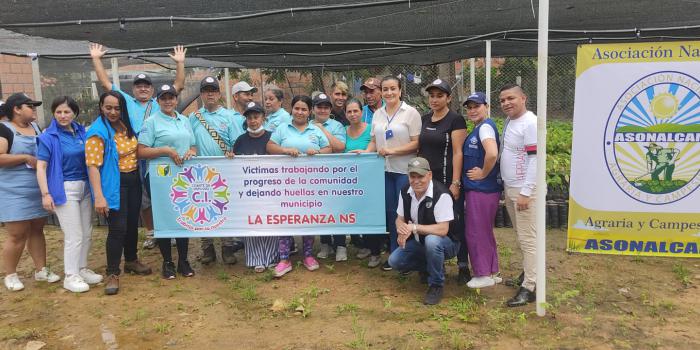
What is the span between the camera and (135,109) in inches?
190

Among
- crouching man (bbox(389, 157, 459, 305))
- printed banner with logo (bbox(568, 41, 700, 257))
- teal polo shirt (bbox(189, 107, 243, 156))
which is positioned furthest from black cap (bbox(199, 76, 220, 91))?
printed banner with logo (bbox(568, 41, 700, 257))

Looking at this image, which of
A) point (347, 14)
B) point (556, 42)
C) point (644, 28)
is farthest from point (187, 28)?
point (644, 28)

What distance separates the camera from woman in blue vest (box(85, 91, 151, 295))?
4105mm

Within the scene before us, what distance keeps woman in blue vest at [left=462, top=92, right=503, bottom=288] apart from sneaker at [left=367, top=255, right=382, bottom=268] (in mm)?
1078

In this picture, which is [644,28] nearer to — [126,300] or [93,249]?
[126,300]

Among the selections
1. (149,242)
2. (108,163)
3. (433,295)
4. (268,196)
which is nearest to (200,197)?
(268,196)

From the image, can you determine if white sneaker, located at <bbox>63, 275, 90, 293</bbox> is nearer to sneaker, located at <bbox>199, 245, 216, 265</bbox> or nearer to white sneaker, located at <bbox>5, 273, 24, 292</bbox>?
white sneaker, located at <bbox>5, 273, 24, 292</bbox>

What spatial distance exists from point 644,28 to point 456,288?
14.8ft

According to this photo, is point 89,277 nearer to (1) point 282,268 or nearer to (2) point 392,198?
(1) point 282,268

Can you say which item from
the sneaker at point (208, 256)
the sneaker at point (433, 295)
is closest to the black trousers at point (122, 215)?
the sneaker at point (208, 256)

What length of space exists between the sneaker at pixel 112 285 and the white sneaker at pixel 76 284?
0.19 m

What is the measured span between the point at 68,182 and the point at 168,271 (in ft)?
3.97

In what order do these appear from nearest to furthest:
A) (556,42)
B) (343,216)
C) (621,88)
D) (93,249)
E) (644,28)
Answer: (621,88), (343,216), (93,249), (644,28), (556,42)

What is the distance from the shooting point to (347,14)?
16.2ft
